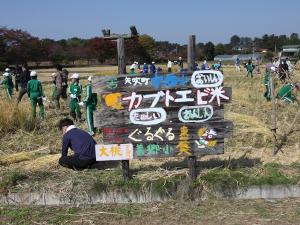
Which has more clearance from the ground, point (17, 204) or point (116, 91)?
point (116, 91)

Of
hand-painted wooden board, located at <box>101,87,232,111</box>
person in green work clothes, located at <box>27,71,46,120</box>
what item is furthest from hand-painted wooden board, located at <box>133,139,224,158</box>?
person in green work clothes, located at <box>27,71,46,120</box>

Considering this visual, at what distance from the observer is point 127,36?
246 inches

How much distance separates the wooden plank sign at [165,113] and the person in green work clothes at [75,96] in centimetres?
524

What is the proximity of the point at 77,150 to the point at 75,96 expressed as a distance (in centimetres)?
456

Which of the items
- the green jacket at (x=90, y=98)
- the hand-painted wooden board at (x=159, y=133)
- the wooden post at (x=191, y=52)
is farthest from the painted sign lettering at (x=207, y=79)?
the green jacket at (x=90, y=98)

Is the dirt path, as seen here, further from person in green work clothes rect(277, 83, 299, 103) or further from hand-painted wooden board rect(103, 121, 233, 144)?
person in green work clothes rect(277, 83, 299, 103)

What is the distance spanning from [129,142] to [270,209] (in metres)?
2.01

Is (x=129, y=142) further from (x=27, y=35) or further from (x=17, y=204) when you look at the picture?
(x=27, y=35)

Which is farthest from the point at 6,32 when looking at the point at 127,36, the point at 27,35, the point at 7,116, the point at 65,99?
the point at 127,36

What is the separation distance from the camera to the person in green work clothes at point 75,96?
37.4ft

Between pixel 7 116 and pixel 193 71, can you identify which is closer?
pixel 193 71

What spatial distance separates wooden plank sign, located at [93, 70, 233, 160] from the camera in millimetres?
6219

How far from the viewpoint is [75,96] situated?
1144cm

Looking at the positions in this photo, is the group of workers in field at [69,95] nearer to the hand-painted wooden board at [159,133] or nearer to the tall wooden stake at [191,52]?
the hand-painted wooden board at [159,133]
